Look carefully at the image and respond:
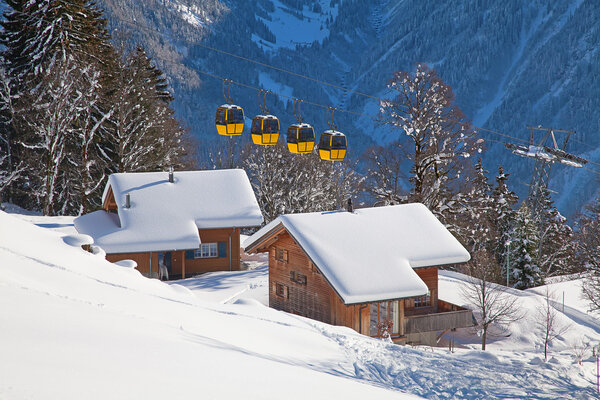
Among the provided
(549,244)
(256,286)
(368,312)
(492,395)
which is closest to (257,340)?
(492,395)

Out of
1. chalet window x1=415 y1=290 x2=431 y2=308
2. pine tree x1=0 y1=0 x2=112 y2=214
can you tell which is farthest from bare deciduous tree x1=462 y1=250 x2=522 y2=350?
pine tree x1=0 y1=0 x2=112 y2=214

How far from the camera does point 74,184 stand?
4056 centimetres

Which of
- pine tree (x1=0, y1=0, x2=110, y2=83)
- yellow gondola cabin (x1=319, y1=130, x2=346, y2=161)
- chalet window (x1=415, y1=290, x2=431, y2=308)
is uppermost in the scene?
pine tree (x1=0, y1=0, x2=110, y2=83)

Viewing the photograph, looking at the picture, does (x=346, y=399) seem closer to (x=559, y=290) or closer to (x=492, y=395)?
(x=492, y=395)

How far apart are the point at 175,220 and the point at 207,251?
267 cm

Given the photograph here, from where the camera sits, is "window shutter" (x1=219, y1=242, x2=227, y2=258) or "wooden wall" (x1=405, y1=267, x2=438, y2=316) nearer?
"wooden wall" (x1=405, y1=267, x2=438, y2=316)

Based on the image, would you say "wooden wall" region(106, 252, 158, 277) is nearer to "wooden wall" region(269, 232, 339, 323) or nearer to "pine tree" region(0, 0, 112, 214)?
"wooden wall" region(269, 232, 339, 323)

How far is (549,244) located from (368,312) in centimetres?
3504

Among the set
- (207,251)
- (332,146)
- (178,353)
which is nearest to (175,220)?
(207,251)

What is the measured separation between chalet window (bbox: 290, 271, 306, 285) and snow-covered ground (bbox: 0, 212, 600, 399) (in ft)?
22.6

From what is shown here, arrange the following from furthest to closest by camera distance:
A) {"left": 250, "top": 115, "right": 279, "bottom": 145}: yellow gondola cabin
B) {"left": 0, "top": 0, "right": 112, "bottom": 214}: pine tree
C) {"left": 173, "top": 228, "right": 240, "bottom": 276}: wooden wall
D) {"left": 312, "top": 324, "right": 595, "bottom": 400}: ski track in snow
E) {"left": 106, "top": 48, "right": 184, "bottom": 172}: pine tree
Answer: {"left": 106, "top": 48, "right": 184, "bottom": 172}: pine tree, {"left": 0, "top": 0, "right": 112, "bottom": 214}: pine tree, {"left": 173, "top": 228, "right": 240, "bottom": 276}: wooden wall, {"left": 250, "top": 115, "right": 279, "bottom": 145}: yellow gondola cabin, {"left": 312, "top": 324, "right": 595, "bottom": 400}: ski track in snow

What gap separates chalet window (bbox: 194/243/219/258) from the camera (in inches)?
1278

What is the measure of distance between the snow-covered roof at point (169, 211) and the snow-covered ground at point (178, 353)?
36.5ft

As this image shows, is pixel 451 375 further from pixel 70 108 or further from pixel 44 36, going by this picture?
pixel 44 36
